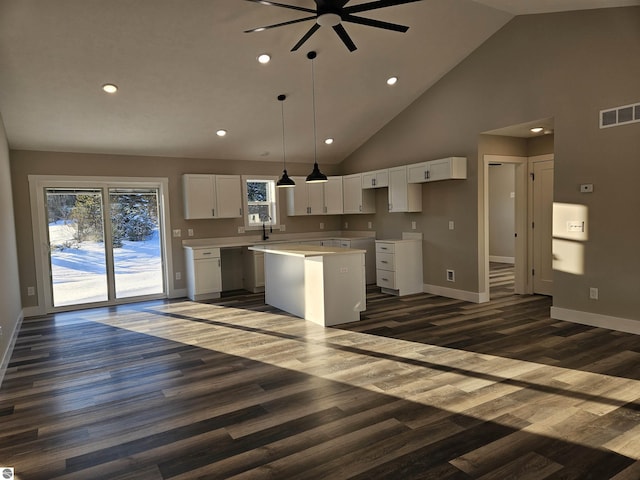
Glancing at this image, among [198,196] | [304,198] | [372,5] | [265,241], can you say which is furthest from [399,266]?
[372,5]

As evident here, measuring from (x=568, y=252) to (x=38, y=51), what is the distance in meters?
6.19

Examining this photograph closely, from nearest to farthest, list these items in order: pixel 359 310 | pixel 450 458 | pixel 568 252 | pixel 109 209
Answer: pixel 450 458, pixel 568 252, pixel 359 310, pixel 109 209

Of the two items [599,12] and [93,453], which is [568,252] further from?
[93,453]

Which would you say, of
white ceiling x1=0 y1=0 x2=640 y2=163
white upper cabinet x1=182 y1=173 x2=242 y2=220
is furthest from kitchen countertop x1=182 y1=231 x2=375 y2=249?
white ceiling x1=0 y1=0 x2=640 y2=163

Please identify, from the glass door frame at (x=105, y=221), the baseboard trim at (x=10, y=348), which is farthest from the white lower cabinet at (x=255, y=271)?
the baseboard trim at (x=10, y=348)

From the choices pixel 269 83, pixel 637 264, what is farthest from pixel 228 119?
pixel 637 264

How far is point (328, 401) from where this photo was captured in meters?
3.14

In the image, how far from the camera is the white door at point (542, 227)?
21.0 ft

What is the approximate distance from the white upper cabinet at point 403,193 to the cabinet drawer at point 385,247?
61 cm

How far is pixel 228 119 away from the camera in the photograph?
6.45 meters

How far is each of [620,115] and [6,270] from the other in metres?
6.83

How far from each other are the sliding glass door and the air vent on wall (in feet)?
21.0

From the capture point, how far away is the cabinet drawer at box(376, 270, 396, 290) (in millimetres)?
6900

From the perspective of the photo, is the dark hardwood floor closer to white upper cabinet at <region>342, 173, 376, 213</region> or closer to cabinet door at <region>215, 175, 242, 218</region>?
cabinet door at <region>215, 175, 242, 218</region>
